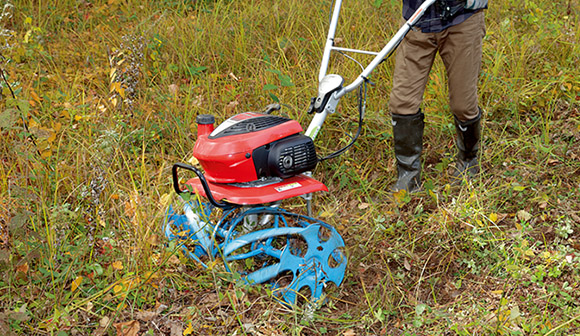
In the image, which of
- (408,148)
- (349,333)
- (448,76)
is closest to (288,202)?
(408,148)

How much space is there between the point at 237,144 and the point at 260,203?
298mm

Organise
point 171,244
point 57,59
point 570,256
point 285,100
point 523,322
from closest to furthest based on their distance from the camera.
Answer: point 523,322 → point 171,244 → point 570,256 → point 285,100 → point 57,59

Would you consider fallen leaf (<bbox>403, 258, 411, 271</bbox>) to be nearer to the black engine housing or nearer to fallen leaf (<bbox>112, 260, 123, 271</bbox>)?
the black engine housing

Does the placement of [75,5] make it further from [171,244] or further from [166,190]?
[171,244]

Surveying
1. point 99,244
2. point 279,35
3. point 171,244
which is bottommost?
point 99,244

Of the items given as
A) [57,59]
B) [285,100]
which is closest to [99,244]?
[285,100]

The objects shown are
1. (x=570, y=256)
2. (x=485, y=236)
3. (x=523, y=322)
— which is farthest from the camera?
(x=485, y=236)

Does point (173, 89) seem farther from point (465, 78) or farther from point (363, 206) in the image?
point (465, 78)

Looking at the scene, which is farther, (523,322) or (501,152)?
(501,152)

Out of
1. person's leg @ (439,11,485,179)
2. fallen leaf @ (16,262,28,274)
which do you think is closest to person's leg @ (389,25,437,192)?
person's leg @ (439,11,485,179)

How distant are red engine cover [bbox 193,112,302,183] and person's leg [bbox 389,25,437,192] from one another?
3.12ft

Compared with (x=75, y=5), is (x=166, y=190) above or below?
below

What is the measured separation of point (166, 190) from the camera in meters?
3.41

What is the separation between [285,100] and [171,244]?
1.72 meters
